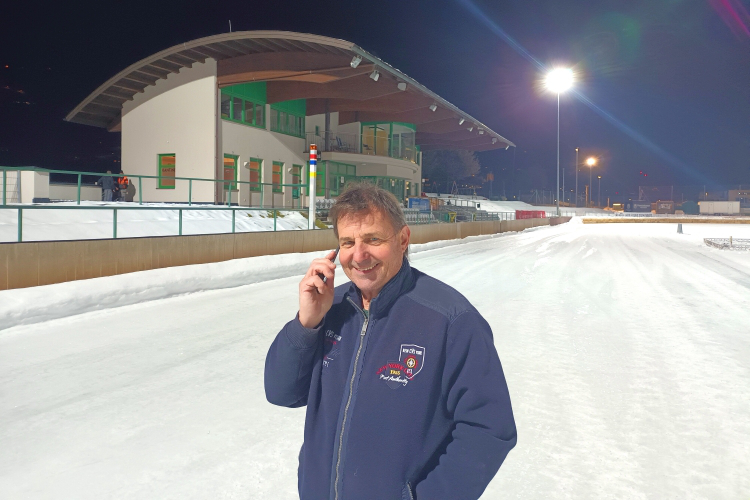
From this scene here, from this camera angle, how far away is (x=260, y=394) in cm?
554

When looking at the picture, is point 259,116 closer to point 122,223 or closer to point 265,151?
point 265,151

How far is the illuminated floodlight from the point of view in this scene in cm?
4884

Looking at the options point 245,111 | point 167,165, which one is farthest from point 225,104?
point 167,165

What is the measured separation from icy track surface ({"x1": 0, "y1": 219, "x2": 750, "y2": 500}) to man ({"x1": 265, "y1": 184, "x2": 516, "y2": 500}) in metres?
1.80

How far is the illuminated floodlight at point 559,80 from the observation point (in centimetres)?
4884

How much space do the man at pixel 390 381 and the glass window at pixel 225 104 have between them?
2873 centimetres

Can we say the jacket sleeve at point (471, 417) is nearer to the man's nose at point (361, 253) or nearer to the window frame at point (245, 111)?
the man's nose at point (361, 253)

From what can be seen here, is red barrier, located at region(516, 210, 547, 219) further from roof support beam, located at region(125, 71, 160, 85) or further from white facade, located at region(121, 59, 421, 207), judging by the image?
roof support beam, located at region(125, 71, 160, 85)

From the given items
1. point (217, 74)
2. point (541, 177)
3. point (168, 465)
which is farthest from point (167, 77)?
point (541, 177)

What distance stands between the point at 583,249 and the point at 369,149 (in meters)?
23.6

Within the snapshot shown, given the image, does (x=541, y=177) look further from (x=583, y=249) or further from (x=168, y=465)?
(x=168, y=465)

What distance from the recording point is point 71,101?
51281 millimetres

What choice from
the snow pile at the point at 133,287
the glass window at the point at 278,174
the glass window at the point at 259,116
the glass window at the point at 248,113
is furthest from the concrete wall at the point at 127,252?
the glass window at the point at 278,174

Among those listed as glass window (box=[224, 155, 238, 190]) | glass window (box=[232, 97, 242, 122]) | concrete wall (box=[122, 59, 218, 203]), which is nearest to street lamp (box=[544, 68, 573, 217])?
glass window (box=[232, 97, 242, 122])
